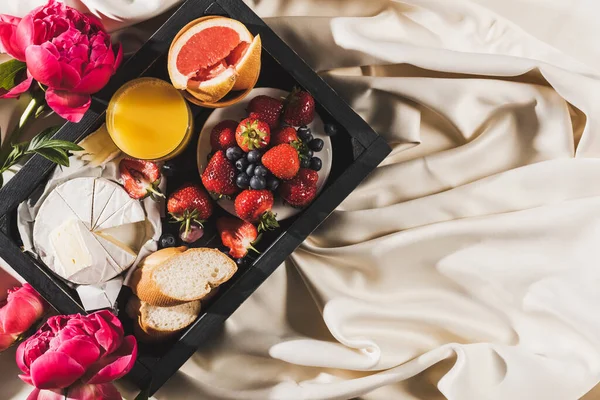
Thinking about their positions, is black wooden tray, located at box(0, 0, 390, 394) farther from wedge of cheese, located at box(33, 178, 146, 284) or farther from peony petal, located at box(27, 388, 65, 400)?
peony petal, located at box(27, 388, 65, 400)

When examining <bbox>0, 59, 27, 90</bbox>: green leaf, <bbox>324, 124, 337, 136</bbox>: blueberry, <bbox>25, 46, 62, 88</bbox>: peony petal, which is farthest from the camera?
<bbox>324, 124, 337, 136</bbox>: blueberry

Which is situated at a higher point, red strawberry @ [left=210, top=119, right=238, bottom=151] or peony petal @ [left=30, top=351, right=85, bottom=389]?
red strawberry @ [left=210, top=119, right=238, bottom=151]

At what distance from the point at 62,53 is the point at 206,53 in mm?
293

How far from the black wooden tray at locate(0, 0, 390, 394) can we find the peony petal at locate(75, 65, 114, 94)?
9 cm

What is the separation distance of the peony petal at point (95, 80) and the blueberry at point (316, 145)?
466 millimetres

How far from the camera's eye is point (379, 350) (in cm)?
139

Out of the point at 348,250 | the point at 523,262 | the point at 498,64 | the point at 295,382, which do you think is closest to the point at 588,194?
the point at 523,262

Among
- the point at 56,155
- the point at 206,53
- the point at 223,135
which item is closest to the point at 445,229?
the point at 223,135

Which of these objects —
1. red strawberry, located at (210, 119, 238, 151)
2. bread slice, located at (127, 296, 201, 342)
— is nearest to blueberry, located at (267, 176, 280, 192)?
red strawberry, located at (210, 119, 238, 151)

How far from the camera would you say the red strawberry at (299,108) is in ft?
4.17

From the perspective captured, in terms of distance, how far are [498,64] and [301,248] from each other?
66 centimetres

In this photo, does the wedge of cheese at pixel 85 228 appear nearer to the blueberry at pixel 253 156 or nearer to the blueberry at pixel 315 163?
the blueberry at pixel 253 156

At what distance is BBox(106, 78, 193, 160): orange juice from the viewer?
126 cm

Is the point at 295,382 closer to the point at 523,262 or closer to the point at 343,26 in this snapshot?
the point at 523,262
